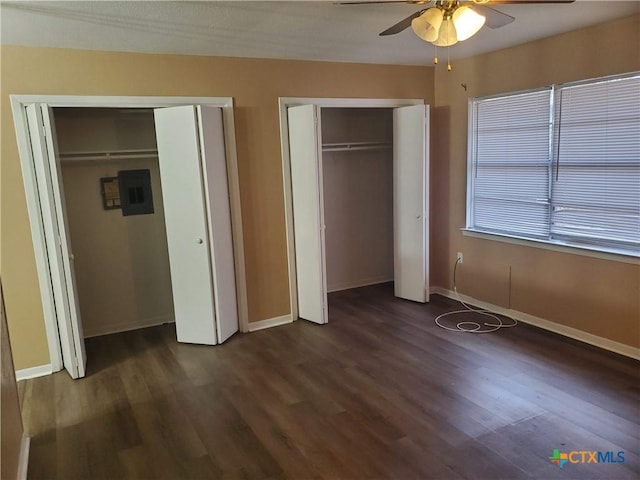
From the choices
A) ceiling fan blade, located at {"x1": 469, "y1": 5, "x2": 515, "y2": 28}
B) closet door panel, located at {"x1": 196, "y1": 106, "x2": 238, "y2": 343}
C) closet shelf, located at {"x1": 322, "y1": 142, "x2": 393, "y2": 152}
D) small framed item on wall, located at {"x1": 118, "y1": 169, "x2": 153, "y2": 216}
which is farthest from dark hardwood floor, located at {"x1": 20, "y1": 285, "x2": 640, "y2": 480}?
ceiling fan blade, located at {"x1": 469, "y1": 5, "x2": 515, "y2": 28}

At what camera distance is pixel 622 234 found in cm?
349

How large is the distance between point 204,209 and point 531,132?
2878mm

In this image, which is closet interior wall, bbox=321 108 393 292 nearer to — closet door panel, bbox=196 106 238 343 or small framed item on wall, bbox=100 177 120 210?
closet door panel, bbox=196 106 238 343

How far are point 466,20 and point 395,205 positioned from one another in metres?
2.79

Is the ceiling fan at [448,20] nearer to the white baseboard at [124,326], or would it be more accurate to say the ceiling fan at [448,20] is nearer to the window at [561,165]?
the window at [561,165]

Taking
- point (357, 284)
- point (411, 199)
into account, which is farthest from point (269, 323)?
point (411, 199)

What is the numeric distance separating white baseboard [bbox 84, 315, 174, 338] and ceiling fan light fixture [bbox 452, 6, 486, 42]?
3759mm

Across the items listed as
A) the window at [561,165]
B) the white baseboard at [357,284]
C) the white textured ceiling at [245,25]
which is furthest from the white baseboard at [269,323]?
the white textured ceiling at [245,25]

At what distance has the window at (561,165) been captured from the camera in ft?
11.2

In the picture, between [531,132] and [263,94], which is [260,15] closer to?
[263,94]

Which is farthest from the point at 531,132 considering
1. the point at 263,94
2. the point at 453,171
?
the point at 263,94

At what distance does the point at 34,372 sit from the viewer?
3594 millimetres

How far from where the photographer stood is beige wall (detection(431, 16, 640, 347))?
344cm

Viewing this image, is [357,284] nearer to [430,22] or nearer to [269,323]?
[269,323]
